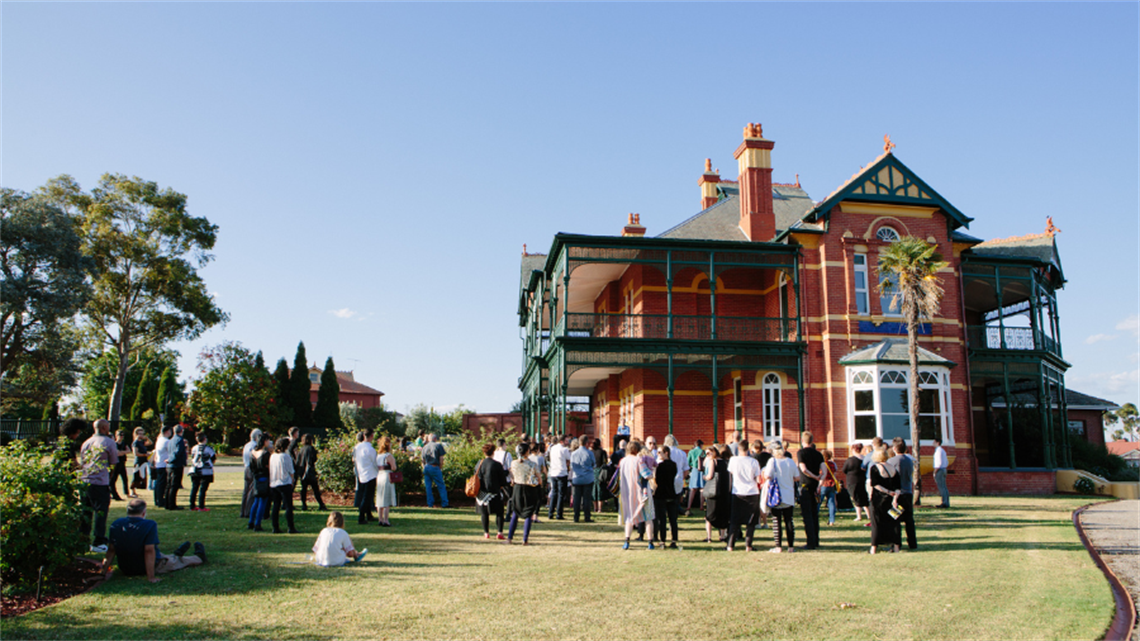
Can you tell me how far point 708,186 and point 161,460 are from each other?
23.1m

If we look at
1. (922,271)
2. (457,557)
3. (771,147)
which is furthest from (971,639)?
(771,147)

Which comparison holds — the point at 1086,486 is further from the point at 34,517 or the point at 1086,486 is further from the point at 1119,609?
the point at 34,517

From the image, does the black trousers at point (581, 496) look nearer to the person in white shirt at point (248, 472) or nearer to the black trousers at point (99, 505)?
the person in white shirt at point (248, 472)

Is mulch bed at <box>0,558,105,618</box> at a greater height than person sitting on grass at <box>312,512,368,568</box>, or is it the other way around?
person sitting on grass at <box>312,512,368,568</box>

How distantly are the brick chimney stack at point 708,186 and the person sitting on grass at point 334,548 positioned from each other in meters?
24.2

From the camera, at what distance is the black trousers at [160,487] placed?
45.5 feet

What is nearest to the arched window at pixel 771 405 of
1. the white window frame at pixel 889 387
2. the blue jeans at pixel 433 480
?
the white window frame at pixel 889 387

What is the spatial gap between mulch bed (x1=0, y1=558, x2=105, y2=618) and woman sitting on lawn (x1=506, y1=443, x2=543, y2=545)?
505cm

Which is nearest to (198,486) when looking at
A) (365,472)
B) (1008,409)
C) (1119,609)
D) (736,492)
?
(365,472)

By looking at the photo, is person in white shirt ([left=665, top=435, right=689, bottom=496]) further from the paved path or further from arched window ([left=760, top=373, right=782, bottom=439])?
arched window ([left=760, top=373, right=782, bottom=439])

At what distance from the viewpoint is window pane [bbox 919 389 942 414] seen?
2106 centimetres

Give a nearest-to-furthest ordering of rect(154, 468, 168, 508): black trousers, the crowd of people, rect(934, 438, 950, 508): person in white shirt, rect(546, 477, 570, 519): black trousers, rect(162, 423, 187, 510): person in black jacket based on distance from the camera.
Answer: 1. the crowd of people
2. rect(162, 423, 187, 510): person in black jacket
3. rect(154, 468, 168, 508): black trousers
4. rect(546, 477, 570, 519): black trousers
5. rect(934, 438, 950, 508): person in white shirt

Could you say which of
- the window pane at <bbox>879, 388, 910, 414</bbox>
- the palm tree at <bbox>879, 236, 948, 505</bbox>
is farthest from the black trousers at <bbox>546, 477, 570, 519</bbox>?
the window pane at <bbox>879, 388, 910, 414</bbox>

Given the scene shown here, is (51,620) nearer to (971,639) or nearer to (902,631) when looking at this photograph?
(902,631)
